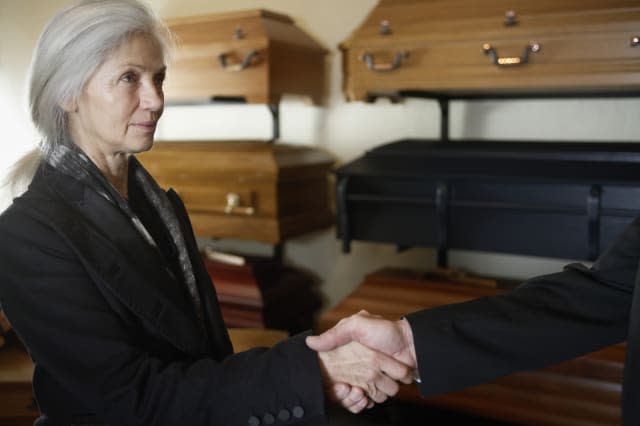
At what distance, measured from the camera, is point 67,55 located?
4.71 feet

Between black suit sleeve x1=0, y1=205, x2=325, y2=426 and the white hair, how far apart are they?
282 mm

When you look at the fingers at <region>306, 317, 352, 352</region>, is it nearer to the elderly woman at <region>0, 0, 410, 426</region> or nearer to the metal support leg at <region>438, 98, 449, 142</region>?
the elderly woman at <region>0, 0, 410, 426</region>

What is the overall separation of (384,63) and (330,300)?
137 cm

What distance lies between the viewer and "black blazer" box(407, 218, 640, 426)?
4.42 feet

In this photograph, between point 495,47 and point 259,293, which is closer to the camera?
point 495,47

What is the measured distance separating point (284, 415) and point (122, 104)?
2.55 feet

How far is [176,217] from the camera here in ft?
5.59

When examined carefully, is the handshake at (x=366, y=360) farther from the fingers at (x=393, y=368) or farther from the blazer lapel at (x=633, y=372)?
the blazer lapel at (x=633, y=372)

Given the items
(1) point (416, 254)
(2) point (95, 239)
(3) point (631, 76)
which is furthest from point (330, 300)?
(2) point (95, 239)

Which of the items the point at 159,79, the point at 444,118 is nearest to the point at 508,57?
the point at 444,118

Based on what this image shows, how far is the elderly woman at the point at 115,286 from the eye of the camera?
4.19 ft

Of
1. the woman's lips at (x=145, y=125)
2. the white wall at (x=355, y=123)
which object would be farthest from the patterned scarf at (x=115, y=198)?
the white wall at (x=355, y=123)

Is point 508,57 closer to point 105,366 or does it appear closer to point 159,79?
point 159,79

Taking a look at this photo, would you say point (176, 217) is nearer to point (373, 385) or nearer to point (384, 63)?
point (373, 385)
